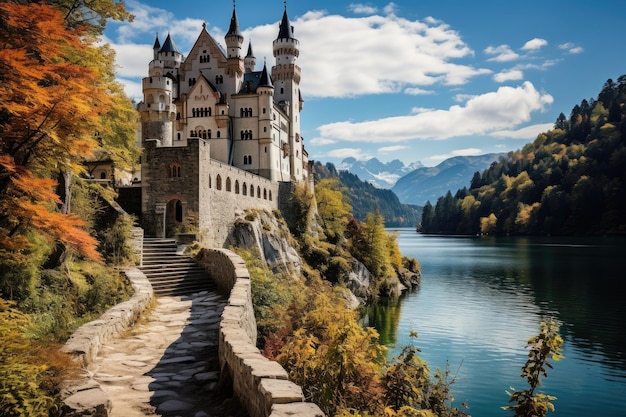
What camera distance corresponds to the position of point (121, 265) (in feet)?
60.1

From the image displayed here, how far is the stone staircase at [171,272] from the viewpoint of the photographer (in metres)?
17.7

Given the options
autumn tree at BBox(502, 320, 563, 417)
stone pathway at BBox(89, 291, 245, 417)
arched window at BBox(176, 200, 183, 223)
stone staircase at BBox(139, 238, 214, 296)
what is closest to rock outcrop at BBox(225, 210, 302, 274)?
arched window at BBox(176, 200, 183, 223)

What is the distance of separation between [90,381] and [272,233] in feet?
119

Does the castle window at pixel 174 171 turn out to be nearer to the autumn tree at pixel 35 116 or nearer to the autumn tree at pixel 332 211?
the autumn tree at pixel 35 116

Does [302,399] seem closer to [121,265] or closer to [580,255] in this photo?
[121,265]

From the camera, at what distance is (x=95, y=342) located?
928 centimetres

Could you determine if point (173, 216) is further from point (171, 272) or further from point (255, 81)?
point (255, 81)

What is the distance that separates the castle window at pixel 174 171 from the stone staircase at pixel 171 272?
5916 millimetres

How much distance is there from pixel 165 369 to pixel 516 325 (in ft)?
106

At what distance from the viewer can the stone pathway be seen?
7.15 meters

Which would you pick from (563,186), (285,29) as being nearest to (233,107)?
(285,29)

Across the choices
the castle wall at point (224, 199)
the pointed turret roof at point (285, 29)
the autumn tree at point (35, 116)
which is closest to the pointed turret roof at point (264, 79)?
the pointed turret roof at point (285, 29)

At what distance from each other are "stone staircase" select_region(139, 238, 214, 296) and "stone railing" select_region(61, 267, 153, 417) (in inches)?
48.8

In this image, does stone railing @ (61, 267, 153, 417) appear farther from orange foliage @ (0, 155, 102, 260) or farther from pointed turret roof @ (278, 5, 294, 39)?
pointed turret roof @ (278, 5, 294, 39)
